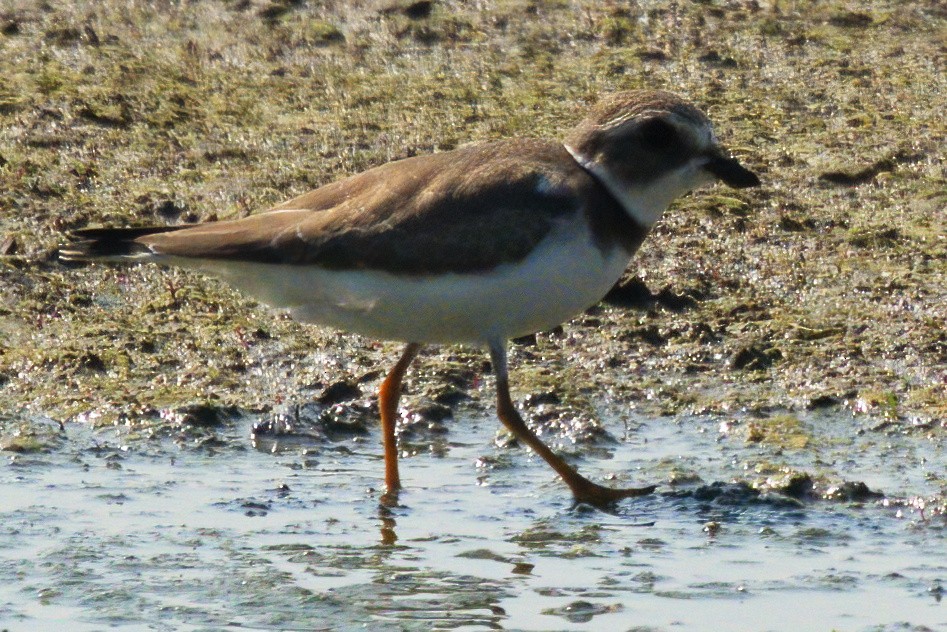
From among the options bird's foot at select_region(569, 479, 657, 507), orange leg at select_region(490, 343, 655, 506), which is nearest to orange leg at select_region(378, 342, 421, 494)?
orange leg at select_region(490, 343, 655, 506)

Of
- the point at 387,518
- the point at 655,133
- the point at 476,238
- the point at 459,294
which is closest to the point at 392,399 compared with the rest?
the point at 387,518

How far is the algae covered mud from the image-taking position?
5.79m

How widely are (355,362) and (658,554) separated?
2.32 meters

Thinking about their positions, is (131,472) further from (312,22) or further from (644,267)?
(312,22)

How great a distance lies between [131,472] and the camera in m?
6.79

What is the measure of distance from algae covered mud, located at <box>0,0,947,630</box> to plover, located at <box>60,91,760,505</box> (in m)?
0.52

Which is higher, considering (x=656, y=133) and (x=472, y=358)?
(x=656, y=133)

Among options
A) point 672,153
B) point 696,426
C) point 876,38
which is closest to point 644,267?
point 696,426

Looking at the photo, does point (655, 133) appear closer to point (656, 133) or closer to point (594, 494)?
point (656, 133)

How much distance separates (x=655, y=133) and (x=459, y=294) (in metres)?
1.06

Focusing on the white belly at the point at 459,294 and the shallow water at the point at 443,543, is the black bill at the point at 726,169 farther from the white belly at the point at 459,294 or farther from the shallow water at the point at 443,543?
the shallow water at the point at 443,543

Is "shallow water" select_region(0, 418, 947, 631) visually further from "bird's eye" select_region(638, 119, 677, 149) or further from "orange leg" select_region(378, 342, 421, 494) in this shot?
"bird's eye" select_region(638, 119, 677, 149)

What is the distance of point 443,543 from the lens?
6.16 meters

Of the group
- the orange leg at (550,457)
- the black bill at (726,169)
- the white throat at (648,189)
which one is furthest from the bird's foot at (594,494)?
the black bill at (726,169)
